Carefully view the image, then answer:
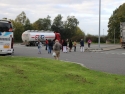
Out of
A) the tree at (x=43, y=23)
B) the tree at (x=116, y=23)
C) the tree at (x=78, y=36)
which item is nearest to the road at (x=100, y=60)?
the tree at (x=116, y=23)

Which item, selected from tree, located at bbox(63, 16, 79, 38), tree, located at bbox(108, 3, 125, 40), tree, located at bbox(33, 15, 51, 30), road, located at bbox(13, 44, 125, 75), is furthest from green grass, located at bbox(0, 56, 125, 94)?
tree, located at bbox(33, 15, 51, 30)

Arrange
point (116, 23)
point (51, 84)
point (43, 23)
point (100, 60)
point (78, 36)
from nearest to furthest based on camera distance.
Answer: point (51, 84) < point (100, 60) < point (116, 23) < point (78, 36) < point (43, 23)

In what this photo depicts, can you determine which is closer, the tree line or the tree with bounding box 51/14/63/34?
the tree line

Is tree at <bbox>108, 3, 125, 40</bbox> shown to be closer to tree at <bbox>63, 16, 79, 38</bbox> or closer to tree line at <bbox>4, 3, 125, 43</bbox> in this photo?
tree line at <bbox>4, 3, 125, 43</bbox>

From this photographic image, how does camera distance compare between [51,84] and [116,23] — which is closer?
[51,84]

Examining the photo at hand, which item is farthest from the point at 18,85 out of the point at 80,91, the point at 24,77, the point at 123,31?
the point at 123,31

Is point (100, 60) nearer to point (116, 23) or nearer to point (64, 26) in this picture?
point (116, 23)

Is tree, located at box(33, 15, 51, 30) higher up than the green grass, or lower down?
higher up

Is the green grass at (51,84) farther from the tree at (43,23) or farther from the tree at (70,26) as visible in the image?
the tree at (43,23)

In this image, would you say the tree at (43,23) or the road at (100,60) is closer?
the road at (100,60)

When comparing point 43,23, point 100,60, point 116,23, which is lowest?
point 100,60

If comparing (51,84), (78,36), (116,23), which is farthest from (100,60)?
(78,36)

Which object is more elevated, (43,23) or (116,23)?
(43,23)

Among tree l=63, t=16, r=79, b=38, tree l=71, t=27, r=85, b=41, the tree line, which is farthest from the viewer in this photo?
tree l=63, t=16, r=79, b=38
